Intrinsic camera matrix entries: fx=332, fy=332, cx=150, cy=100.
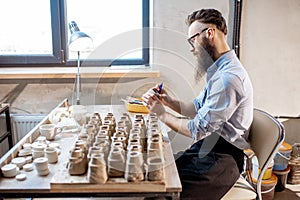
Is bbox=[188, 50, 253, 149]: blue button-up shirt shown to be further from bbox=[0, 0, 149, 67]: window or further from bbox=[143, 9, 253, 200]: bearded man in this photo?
bbox=[0, 0, 149, 67]: window

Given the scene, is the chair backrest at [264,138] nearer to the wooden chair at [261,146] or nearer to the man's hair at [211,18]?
the wooden chair at [261,146]

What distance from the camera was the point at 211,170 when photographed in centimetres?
141

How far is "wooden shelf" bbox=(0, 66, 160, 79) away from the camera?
7.77ft

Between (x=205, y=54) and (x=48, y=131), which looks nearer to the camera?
(x=48, y=131)

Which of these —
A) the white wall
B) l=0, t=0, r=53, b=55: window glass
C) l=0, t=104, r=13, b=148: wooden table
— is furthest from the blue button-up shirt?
l=0, t=0, r=53, b=55: window glass

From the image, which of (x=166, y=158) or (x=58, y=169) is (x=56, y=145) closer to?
(x=58, y=169)

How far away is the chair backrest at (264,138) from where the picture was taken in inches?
57.1

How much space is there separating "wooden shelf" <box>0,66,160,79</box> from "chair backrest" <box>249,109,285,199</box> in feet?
3.10

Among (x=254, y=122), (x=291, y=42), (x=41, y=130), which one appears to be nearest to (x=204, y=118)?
(x=254, y=122)

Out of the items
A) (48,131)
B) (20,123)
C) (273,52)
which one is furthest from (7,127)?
(273,52)

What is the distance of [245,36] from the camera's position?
241 centimetres

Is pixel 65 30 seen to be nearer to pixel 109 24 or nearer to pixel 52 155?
pixel 109 24

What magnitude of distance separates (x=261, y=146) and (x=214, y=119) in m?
0.34

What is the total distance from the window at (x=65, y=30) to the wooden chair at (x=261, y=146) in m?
1.16
